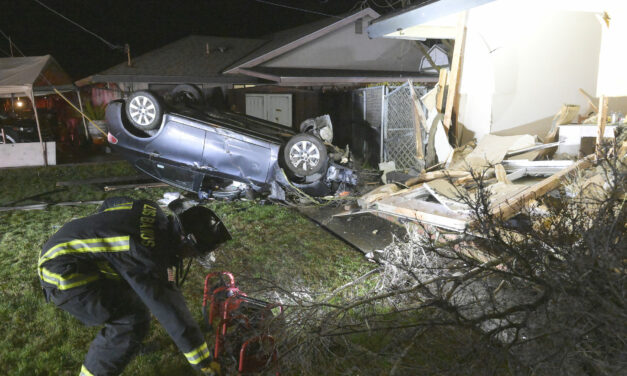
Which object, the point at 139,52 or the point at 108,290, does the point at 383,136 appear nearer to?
the point at 108,290

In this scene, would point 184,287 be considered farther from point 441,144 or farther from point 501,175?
point 441,144

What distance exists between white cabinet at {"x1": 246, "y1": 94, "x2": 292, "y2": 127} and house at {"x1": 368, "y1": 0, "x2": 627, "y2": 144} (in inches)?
284

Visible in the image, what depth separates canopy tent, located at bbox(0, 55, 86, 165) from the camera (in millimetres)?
11578

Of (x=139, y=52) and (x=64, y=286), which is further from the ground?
(x=139, y=52)

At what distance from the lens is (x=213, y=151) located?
7.47 metres

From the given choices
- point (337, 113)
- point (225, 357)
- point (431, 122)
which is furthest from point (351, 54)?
point (225, 357)

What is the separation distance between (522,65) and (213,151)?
6020 millimetres

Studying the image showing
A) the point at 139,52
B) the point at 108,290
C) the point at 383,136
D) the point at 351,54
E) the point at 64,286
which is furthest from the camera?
the point at 139,52

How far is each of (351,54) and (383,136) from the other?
3.92m

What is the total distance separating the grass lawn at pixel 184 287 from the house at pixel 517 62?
4.16 m

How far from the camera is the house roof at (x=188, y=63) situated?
13477mm

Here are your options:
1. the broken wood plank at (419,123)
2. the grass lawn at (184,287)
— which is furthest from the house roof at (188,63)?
the broken wood plank at (419,123)

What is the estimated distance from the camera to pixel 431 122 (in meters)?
8.42

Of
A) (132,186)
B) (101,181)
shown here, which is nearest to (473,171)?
(132,186)
